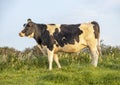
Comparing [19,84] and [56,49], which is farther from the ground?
[56,49]

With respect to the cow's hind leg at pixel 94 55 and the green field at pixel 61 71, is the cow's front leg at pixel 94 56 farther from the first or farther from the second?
the green field at pixel 61 71

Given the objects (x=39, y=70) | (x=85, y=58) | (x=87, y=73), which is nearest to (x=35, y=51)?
(x=85, y=58)

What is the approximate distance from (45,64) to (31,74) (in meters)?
3.86

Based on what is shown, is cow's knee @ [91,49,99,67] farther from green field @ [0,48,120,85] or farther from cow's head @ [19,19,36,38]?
cow's head @ [19,19,36,38]

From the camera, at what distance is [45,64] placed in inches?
926

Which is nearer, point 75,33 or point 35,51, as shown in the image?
point 75,33

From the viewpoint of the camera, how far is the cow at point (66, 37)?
886 inches

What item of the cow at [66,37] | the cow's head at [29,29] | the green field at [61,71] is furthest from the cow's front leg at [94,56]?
the cow's head at [29,29]

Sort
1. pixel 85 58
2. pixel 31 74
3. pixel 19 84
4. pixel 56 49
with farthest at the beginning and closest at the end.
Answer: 1. pixel 85 58
2. pixel 56 49
3. pixel 31 74
4. pixel 19 84

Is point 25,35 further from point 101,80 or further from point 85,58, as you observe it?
point 101,80

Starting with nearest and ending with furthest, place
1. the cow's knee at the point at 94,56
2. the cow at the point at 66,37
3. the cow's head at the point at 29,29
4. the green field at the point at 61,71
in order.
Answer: the green field at the point at 61,71
the cow's knee at the point at 94,56
the cow at the point at 66,37
the cow's head at the point at 29,29

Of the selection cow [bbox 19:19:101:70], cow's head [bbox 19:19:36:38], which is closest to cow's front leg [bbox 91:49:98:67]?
cow [bbox 19:19:101:70]

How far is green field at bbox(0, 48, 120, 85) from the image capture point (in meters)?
Result: 17.7

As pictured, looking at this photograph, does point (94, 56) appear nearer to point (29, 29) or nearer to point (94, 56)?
point (94, 56)
